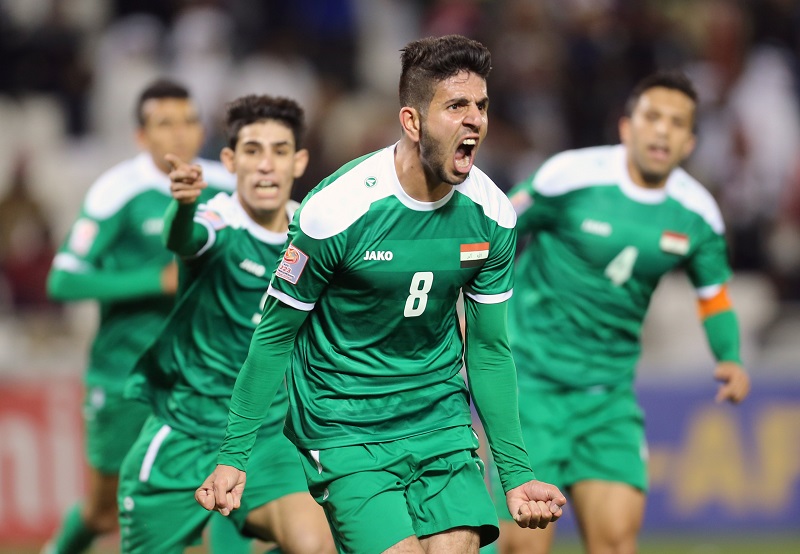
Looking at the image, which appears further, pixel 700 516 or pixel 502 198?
pixel 700 516

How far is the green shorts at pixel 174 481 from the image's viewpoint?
611cm

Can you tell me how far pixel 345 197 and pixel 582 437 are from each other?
260cm

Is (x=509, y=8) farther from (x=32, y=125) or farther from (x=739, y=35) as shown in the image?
(x=32, y=125)

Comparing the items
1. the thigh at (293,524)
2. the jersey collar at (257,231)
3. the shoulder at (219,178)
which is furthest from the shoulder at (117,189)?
the thigh at (293,524)

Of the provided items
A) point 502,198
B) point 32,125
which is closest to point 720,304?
point 502,198

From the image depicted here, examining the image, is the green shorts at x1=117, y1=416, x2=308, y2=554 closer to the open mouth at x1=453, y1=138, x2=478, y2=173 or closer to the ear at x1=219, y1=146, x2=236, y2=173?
the ear at x1=219, y1=146, x2=236, y2=173

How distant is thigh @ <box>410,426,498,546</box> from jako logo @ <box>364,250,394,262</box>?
71 cm

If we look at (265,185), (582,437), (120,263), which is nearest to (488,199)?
(265,185)

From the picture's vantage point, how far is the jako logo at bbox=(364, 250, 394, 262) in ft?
16.2

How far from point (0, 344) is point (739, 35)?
765cm

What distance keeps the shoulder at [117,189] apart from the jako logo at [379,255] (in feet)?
9.82

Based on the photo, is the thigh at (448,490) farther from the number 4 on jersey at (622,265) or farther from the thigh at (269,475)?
the number 4 on jersey at (622,265)

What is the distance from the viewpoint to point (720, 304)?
7145 millimetres

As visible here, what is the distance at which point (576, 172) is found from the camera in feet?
23.1
